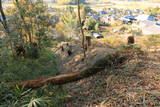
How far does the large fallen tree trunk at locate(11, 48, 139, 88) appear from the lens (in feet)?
17.5

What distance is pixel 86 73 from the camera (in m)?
5.78

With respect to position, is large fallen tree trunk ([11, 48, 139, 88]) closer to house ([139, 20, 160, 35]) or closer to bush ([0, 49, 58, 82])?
bush ([0, 49, 58, 82])

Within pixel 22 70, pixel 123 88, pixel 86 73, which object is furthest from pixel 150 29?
pixel 123 88

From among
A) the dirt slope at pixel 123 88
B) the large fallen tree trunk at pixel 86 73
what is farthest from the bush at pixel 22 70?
the dirt slope at pixel 123 88

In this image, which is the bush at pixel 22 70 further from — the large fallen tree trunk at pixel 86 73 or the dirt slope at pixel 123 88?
the dirt slope at pixel 123 88

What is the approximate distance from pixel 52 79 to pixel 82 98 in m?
1.34

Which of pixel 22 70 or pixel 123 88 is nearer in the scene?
pixel 123 88

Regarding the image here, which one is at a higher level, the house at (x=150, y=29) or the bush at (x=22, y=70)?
the bush at (x=22, y=70)

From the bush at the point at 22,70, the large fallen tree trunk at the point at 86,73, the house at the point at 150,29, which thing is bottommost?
the house at the point at 150,29

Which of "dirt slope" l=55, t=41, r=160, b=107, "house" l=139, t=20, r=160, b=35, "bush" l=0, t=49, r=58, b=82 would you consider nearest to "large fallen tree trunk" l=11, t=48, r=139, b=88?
"dirt slope" l=55, t=41, r=160, b=107

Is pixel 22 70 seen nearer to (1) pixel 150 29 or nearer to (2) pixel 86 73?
(2) pixel 86 73

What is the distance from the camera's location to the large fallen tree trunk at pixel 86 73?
210 inches

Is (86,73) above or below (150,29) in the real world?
above

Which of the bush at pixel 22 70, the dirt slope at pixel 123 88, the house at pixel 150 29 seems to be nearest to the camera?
the dirt slope at pixel 123 88
